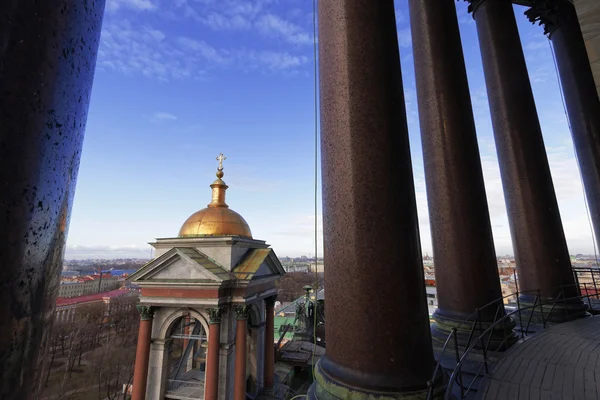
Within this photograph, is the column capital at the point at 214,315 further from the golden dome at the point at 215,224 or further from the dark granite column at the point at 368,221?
the dark granite column at the point at 368,221

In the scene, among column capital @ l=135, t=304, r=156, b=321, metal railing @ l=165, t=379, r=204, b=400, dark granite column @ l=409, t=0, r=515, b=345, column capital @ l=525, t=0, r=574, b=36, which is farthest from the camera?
metal railing @ l=165, t=379, r=204, b=400

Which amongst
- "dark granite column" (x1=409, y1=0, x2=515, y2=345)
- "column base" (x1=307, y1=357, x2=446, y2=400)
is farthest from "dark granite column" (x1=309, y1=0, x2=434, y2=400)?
"dark granite column" (x1=409, y1=0, x2=515, y2=345)

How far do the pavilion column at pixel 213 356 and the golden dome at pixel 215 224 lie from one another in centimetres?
385

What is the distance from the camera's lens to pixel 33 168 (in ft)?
2.58

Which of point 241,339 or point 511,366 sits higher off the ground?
point 511,366

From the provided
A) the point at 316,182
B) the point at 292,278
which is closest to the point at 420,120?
the point at 316,182

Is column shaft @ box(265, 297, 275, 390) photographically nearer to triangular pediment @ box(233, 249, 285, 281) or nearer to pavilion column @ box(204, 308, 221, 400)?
triangular pediment @ box(233, 249, 285, 281)

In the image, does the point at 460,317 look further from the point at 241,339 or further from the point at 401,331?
the point at 241,339

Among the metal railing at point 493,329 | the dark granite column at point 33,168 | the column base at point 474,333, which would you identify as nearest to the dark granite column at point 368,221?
the metal railing at point 493,329

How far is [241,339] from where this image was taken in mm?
13773

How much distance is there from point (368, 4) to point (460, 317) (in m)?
5.59

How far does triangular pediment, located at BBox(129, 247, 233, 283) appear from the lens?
527 inches

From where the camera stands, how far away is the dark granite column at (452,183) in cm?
598

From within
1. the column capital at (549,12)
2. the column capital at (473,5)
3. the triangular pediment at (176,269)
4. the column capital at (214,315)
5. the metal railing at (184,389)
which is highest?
the column capital at (549,12)
